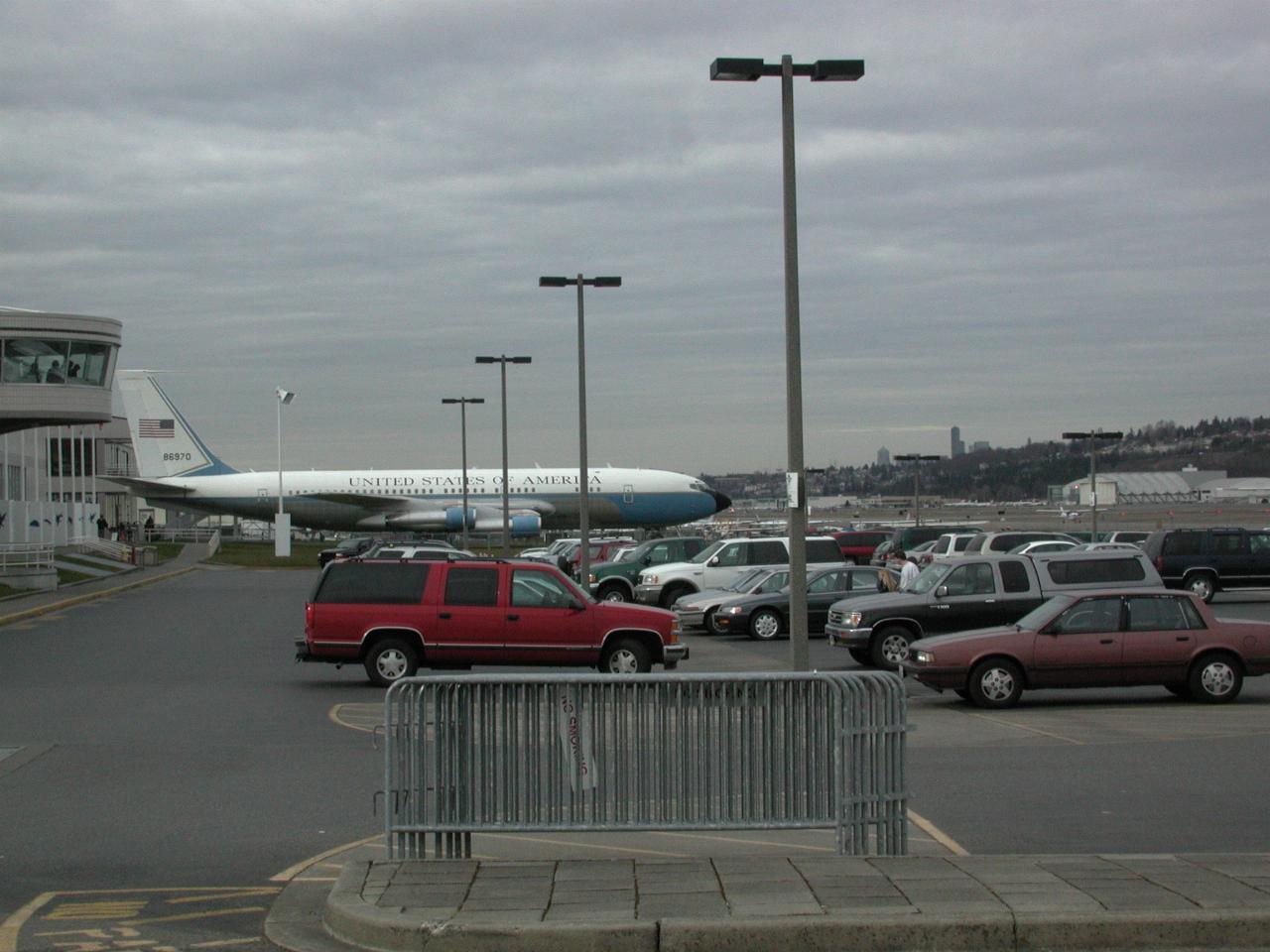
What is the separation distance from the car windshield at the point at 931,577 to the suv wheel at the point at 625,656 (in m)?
4.94

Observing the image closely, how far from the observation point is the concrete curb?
6.93 m

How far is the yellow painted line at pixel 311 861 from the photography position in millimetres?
8789

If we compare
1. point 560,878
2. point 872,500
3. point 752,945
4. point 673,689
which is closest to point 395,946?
point 560,878

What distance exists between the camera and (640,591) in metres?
34.1

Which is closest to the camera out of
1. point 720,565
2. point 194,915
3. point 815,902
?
point 815,902

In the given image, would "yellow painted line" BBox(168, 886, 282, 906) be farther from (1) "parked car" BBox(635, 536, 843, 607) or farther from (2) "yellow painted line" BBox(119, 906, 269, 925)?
(1) "parked car" BBox(635, 536, 843, 607)

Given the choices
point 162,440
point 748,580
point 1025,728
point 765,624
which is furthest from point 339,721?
point 162,440

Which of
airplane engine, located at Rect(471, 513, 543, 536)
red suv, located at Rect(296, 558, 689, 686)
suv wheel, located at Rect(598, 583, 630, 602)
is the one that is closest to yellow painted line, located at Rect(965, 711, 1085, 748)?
red suv, located at Rect(296, 558, 689, 686)

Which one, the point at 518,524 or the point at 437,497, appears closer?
the point at 518,524

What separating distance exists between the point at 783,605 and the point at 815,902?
20226mm

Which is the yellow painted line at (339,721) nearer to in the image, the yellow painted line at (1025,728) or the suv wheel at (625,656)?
the suv wheel at (625,656)

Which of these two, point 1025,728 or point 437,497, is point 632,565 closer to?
point 1025,728

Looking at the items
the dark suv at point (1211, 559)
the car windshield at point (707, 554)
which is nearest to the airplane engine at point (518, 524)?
the car windshield at point (707, 554)

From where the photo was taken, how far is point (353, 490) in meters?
82.5
